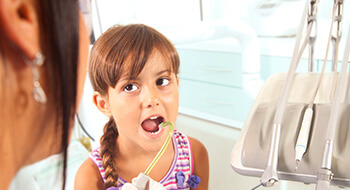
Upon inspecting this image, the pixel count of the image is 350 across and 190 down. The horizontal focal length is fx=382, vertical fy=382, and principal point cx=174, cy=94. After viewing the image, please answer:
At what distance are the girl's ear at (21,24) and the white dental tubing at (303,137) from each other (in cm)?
34

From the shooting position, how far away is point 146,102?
631 mm

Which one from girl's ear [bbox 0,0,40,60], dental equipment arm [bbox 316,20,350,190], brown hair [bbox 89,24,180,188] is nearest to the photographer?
girl's ear [bbox 0,0,40,60]

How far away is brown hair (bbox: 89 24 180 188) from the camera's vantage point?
0.63 metres

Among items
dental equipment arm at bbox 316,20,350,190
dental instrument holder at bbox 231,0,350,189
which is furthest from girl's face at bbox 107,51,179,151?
dental equipment arm at bbox 316,20,350,190

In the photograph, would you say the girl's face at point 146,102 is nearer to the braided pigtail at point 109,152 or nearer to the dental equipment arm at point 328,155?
the braided pigtail at point 109,152

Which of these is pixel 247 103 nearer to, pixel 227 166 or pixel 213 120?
pixel 213 120

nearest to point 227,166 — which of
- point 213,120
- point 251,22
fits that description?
point 213,120

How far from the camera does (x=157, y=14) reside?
108 centimetres

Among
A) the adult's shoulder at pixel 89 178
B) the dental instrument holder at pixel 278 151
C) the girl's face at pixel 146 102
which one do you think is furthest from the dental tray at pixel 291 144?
the adult's shoulder at pixel 89 178

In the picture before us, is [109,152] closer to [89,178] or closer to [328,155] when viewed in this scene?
[89,178]

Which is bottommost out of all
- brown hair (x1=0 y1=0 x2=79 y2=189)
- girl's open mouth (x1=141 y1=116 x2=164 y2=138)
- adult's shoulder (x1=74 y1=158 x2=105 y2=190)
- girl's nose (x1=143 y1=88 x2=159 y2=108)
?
adult's shoulder (x1=74 y1=158 x2=105 y2=190)

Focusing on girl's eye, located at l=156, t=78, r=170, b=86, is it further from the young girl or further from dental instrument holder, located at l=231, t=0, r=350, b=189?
dental instrument holder, located at l=231, t=0, r=350, b=189

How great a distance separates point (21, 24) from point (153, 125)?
0.41 m

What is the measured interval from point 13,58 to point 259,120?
1.19ft
